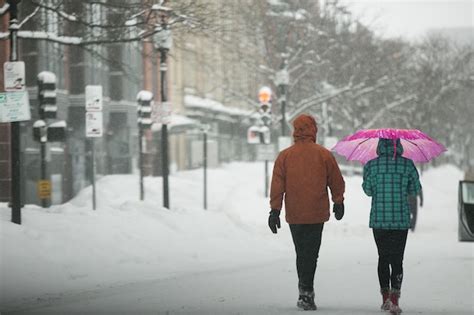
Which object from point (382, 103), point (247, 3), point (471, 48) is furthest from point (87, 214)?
point (471, 48)

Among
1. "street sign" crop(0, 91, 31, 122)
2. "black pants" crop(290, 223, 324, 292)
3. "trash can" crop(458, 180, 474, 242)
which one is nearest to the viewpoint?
"black pants" crop(290, 223, 324, 292)

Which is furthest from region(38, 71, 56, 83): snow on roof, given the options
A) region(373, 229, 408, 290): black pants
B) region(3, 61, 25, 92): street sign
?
region(373, 229, 408, 290): black pants

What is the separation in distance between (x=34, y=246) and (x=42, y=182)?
8.63 metres

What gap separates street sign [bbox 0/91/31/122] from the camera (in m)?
13.5

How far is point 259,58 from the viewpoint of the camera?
43.5 meters

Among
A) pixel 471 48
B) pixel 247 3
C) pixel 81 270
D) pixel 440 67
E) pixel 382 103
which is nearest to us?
pixel 81 270

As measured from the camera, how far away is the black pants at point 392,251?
29.1 feet

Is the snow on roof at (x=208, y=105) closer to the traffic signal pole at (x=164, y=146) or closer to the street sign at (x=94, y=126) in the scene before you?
the street sign at (x=94, y=126)

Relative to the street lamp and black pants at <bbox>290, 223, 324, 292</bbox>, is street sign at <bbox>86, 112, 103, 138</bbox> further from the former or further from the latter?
black pants at <bbox>290, 223, 324, 292</bbox>

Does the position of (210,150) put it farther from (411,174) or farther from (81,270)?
(411,174)

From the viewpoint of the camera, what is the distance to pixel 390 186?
8898mm

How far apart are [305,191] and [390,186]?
73 cm

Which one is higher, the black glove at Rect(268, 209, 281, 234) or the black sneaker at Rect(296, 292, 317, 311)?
the black glove at Rect(268, 209, 281, 234)

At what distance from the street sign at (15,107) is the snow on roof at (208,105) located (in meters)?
40.2
